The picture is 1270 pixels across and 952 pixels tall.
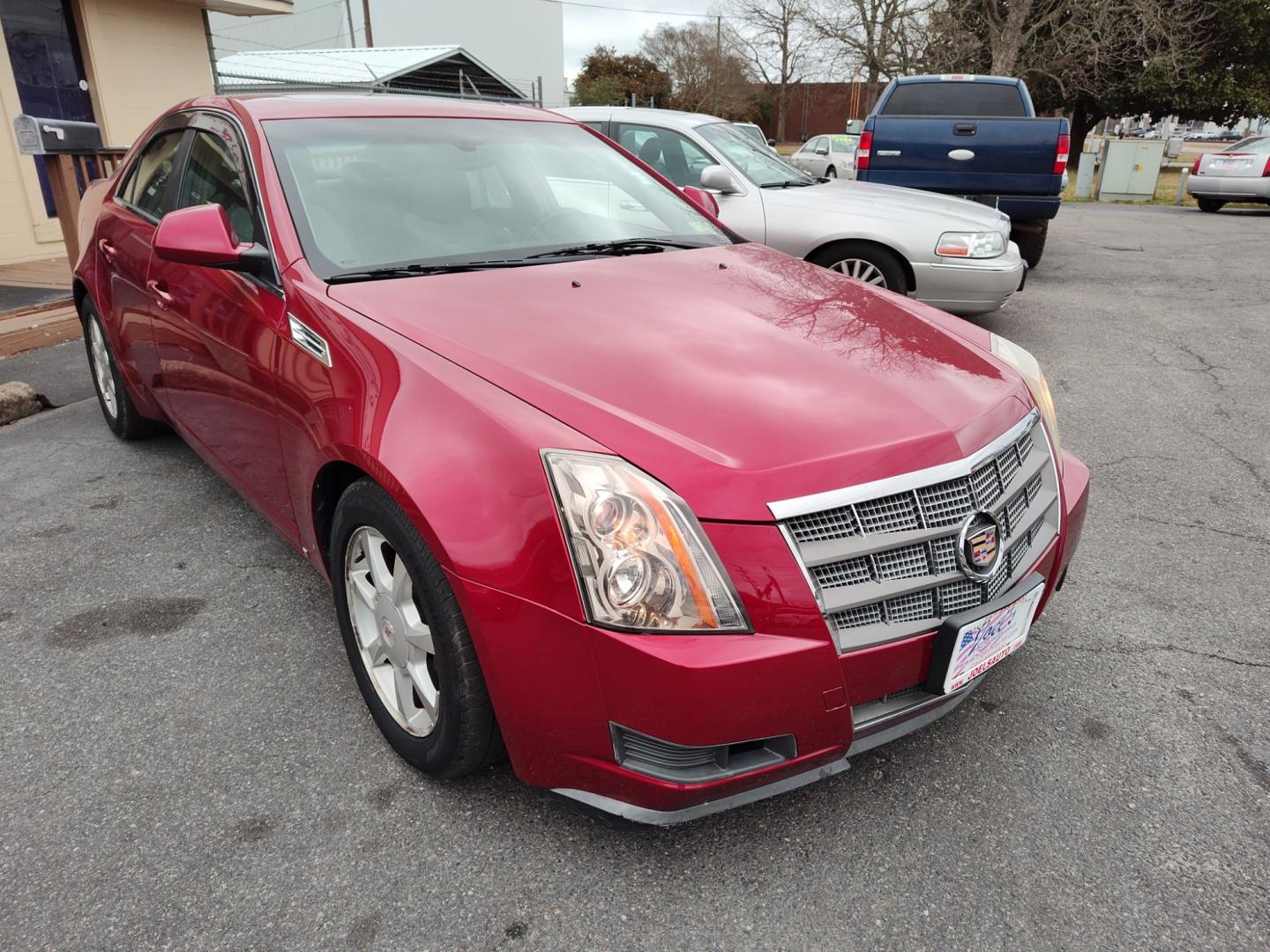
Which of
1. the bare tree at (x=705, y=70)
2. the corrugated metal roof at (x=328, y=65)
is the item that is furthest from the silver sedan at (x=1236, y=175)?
the bare tree at (x=705, y=70)

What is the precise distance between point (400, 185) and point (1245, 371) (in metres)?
5.62

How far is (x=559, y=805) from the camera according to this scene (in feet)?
6.33

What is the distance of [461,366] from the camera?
1980mm

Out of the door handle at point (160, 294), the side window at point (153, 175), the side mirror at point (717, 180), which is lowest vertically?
the door handle at point (160, 294)

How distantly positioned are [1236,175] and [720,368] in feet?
59.5

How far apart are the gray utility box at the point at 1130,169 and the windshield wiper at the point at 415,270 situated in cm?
2112

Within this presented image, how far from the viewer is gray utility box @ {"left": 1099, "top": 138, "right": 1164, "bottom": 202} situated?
762 inches

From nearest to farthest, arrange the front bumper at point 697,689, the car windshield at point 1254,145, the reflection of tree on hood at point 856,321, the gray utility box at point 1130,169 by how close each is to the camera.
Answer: the front bumper at point 697,689, the reflection of tree on hood at point 856,321, the car windshield at point 1254,145, the gray utility box at point 1130,169

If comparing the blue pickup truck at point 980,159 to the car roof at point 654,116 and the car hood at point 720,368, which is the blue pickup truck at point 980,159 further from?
the car hood at point 720,368

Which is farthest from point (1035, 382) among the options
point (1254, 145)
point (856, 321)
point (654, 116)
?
point (1254, 145)

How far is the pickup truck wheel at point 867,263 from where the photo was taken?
5883mm

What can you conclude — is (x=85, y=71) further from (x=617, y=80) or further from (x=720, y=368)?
(x=617, y=80)

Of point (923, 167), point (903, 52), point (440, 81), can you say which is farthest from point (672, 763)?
point (903, 52)

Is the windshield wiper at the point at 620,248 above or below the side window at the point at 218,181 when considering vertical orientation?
below
